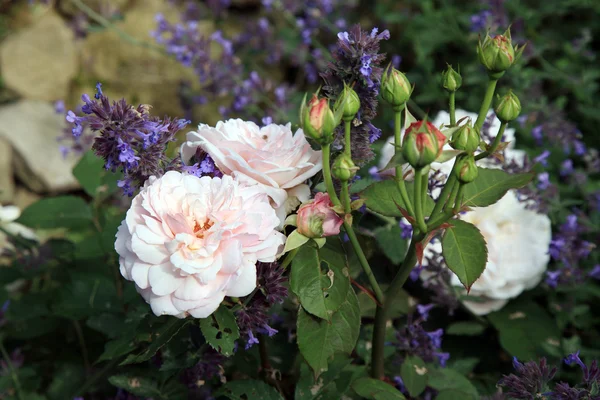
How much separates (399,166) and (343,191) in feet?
0.28

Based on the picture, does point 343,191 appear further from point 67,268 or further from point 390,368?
point 67,268

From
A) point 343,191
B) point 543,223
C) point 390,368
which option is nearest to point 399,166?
point 343,191

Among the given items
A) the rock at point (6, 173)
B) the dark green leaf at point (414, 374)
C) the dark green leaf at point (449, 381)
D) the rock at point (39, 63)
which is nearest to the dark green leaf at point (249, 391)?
the dark green leaf at point (414, 374)

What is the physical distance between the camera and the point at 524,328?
145 cm

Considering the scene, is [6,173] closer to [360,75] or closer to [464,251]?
[360,75]

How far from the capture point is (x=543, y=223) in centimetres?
145

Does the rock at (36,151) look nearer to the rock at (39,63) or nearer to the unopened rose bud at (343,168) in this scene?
the rock at (39,63)

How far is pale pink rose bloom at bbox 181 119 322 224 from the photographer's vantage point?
89 centimetres

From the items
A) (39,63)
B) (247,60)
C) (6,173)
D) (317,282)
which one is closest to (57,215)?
(317,282)

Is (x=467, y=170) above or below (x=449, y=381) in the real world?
above

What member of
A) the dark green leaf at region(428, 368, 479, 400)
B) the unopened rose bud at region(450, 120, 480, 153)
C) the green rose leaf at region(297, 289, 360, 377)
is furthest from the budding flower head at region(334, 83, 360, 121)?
the dark green leaf at region(428, 368, 479, 400)

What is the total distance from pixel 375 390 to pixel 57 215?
946mm

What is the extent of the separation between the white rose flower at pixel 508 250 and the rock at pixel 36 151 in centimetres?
209

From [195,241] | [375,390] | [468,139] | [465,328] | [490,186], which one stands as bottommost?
[465,328]
